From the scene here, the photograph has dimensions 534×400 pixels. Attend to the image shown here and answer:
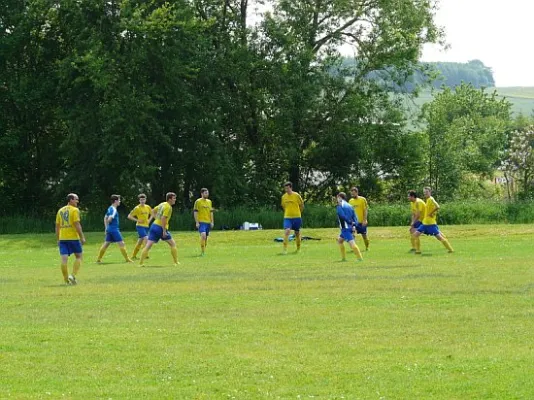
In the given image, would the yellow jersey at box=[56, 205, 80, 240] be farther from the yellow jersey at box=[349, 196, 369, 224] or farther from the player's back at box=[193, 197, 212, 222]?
the yellow jersey at box=[349, 196, 369, 224]

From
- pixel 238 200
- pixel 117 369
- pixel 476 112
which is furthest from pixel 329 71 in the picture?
pixel 476 112

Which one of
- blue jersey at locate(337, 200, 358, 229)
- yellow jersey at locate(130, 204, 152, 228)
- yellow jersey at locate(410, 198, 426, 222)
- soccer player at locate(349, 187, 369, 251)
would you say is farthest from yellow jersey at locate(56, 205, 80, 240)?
soccer player at locate(349, 187, 369, 251)

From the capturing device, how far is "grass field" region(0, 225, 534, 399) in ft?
35.8

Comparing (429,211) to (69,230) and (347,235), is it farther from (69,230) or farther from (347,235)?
(69,230)

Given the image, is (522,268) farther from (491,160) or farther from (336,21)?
(491,160)

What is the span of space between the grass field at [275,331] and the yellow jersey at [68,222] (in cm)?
108

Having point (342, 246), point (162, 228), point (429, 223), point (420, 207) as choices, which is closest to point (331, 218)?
point (420, 207)

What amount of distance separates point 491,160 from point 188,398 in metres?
81.9

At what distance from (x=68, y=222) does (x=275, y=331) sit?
8.32 m

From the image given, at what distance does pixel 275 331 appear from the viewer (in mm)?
14227

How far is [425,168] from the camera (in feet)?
200

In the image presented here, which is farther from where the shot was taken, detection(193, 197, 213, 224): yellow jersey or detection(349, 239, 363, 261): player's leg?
detection(193, 197, 213, 224): yellow jersey

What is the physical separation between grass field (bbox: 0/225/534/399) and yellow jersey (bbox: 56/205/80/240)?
108 cm

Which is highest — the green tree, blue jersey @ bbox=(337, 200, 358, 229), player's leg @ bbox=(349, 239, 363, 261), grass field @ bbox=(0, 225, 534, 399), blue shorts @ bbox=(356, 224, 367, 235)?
the green tree
